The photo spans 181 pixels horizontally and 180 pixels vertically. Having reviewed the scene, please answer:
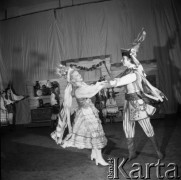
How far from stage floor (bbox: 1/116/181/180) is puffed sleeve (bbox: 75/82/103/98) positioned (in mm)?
889

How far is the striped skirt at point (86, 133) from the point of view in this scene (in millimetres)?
2463

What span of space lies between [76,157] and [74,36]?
3.74m

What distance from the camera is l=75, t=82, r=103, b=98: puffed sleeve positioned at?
2.33 m

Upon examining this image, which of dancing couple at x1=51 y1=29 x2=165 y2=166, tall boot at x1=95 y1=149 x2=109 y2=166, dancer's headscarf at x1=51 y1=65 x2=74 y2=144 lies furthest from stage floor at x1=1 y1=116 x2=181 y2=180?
dancer's headscarf at x1=51 y1=65 x2=74 y2=144

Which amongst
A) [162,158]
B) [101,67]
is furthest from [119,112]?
[162,158]

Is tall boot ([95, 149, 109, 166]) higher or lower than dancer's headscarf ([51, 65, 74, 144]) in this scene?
lower

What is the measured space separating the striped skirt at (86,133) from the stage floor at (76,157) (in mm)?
308

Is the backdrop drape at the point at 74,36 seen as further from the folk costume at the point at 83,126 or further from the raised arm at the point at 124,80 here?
the folk costume at the point at 83,126

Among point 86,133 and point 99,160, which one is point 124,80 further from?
point 99,160

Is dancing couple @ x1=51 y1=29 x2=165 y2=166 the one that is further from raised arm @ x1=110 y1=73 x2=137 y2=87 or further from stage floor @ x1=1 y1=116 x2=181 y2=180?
stage floor @ x1=1 y1=116 x2=181 y2=180

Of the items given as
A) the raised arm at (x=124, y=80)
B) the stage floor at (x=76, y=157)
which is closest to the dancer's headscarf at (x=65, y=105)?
the stage floor at (x=76, y=157)

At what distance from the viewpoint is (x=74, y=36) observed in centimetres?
581

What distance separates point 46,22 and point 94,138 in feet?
14.6

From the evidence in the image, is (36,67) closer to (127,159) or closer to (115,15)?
(115,15)
